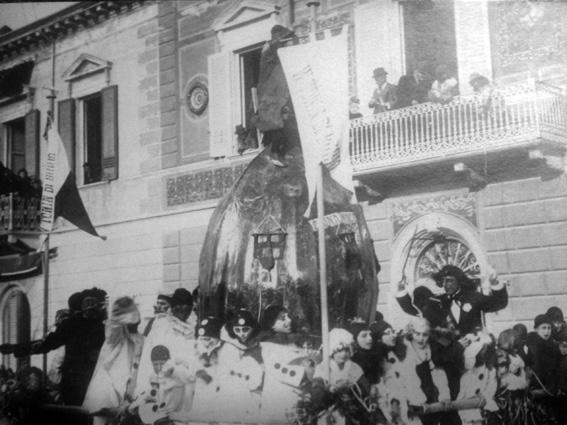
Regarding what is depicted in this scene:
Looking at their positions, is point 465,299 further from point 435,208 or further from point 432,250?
point 435,208

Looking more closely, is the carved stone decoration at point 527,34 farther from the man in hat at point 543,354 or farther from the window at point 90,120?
the window at point 90,120

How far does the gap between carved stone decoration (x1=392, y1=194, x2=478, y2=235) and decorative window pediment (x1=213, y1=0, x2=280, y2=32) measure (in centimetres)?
179

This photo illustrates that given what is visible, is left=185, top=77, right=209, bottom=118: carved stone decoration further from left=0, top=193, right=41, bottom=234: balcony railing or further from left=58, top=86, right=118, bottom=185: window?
left=0, top=193, right=41, bottom=234: balcony railing

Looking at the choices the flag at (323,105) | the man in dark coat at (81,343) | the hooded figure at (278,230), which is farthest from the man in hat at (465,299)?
the man in dark coat at (81,343)

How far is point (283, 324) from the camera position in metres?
5.88

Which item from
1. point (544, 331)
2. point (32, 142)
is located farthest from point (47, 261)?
point (544, 331)

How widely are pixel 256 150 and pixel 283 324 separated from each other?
51.5 inches

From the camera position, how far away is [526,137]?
501cm

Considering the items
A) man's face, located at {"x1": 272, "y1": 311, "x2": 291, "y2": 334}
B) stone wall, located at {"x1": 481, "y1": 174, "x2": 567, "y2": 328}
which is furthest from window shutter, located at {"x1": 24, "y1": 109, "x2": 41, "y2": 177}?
stone wall, located at {"x1": 481, "y1": 174, "x2": 567, "y2": 328}

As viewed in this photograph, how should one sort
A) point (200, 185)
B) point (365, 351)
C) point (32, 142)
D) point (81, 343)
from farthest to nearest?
point (32, 142)
point (81, 343)
point (200, 185)
point (365, 351)

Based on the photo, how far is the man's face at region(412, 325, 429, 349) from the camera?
17.4ft

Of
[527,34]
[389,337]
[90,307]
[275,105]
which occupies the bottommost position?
[389,337]

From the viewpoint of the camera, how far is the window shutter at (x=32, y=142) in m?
7.48

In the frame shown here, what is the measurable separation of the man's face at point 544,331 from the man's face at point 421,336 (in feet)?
2.24
